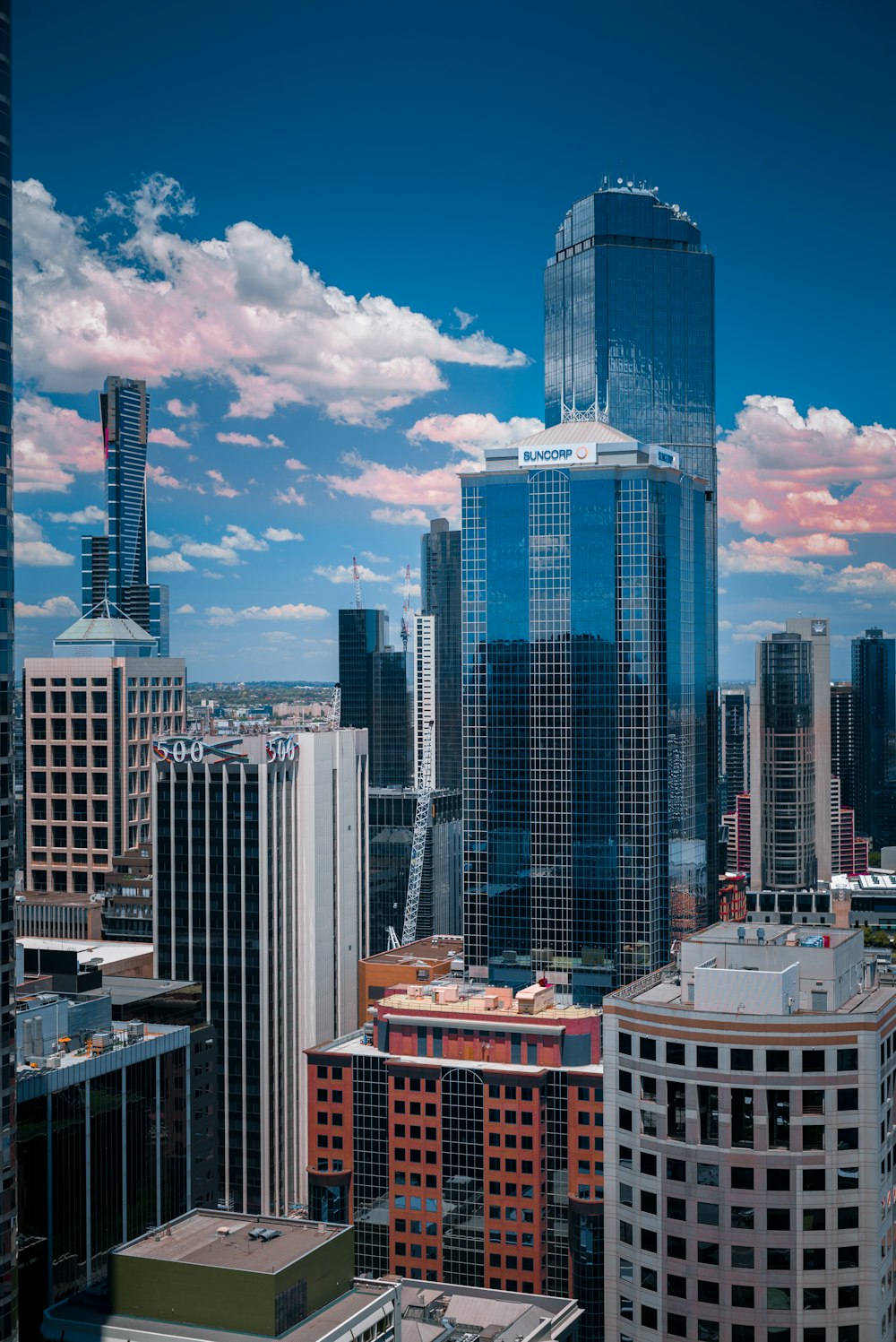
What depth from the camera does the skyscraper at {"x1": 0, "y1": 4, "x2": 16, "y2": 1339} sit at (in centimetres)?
5941

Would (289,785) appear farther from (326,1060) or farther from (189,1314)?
(189,1314)

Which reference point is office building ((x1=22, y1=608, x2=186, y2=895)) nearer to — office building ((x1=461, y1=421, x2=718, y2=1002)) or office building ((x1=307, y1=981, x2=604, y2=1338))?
office building ((x1=461, y1=421, x2=718, y2=1002))

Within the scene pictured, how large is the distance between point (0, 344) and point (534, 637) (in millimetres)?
89926

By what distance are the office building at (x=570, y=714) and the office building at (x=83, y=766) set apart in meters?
42.1

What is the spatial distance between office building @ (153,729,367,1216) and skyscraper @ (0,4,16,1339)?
232 feet

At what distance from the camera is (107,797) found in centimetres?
16425

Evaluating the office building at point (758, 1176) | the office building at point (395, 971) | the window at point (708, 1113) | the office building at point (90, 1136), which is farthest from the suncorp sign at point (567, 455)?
the window at point (708, 1113)

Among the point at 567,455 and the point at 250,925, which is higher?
the point at 567,455

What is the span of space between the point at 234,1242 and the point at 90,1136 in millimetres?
18107

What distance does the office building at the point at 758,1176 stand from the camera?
63.5 m

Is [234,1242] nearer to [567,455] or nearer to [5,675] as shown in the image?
[5,675]

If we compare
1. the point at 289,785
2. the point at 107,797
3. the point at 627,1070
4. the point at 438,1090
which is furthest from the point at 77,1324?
the point at 107,797

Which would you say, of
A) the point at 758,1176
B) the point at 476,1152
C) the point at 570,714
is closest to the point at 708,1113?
the point at 758,1176

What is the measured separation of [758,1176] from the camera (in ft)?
209
